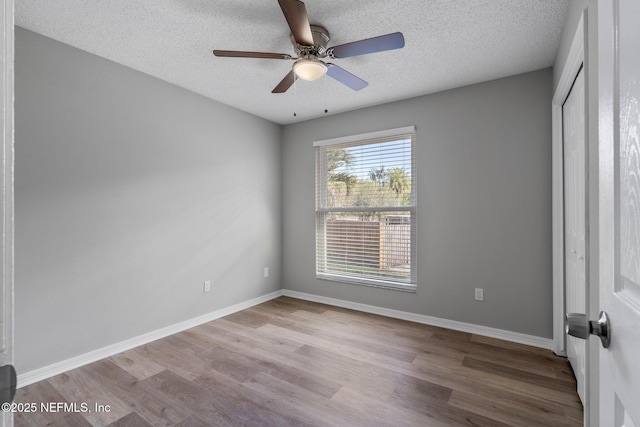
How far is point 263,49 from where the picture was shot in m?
2.37

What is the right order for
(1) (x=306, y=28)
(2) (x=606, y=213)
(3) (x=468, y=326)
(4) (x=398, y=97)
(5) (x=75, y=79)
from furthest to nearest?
(4) (x=398, y=97), (3) (x=468, y=326), (5) (x=75, y=79), (1) (x=306, y=28), (2) (x=606, y=213)

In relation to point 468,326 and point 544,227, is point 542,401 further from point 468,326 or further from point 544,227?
point 544,227

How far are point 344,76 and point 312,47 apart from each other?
381 mm

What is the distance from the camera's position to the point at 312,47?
1999 millimetres

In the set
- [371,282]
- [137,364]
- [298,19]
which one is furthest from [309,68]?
[137,364]

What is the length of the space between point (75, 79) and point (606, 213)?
10.5 feet

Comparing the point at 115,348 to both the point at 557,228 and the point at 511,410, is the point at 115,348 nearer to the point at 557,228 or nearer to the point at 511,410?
the point at 511,410

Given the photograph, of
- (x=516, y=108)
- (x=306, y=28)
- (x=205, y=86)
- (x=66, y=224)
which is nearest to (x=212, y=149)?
(x=205, y=86)

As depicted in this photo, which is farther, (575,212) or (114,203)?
(114,203)

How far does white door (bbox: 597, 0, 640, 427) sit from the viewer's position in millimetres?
481

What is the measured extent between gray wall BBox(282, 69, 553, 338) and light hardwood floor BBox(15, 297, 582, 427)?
379 mm

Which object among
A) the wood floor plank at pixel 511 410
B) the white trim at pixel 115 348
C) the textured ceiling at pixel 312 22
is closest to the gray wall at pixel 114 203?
the white trim at pixel 115 348

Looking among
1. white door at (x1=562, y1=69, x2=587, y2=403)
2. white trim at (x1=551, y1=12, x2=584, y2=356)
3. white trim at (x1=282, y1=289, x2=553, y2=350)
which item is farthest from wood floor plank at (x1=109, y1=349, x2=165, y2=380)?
white trim at (x1=551, y1=12, x2=584, y2=356)

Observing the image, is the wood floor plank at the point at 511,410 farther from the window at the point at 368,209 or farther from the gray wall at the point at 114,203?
the gray wall at the point at 114,203
